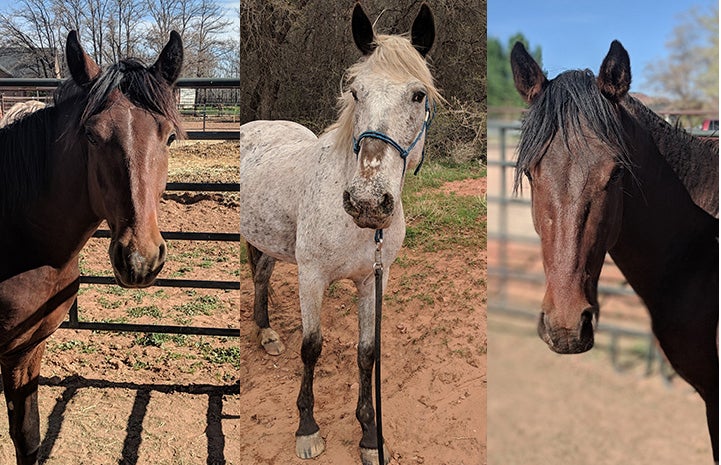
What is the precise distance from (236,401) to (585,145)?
6.93 feet

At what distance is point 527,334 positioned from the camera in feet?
4.94

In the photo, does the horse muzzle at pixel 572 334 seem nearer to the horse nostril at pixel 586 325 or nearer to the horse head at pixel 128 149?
the horse nostril at pixel 586 325

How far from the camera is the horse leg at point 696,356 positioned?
117 centimetres

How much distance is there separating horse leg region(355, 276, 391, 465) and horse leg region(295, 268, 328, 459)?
0.16m

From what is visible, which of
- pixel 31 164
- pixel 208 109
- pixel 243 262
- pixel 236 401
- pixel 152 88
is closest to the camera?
pixel 152 88

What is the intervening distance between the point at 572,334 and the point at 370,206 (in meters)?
0.57

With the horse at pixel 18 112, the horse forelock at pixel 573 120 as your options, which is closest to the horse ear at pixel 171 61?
the horse at pixel 18 112

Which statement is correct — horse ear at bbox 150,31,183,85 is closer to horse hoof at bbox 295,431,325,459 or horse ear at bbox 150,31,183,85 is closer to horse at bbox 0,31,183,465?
horse at bbox 0,31,183,465

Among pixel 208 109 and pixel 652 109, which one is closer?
pixel 652 109

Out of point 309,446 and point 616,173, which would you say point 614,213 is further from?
point 309,446

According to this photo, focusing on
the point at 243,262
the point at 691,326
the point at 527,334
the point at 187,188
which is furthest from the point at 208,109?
the point at 691,326

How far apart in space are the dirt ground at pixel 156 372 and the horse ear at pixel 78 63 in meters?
0.98

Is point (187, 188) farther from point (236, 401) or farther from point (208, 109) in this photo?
point (236, 401)

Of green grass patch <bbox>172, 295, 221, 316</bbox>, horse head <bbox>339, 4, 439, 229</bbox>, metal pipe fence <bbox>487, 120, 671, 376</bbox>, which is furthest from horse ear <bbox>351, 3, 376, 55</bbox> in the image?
green grass patch <bbox>172, 295, 221, 316</bbox>
